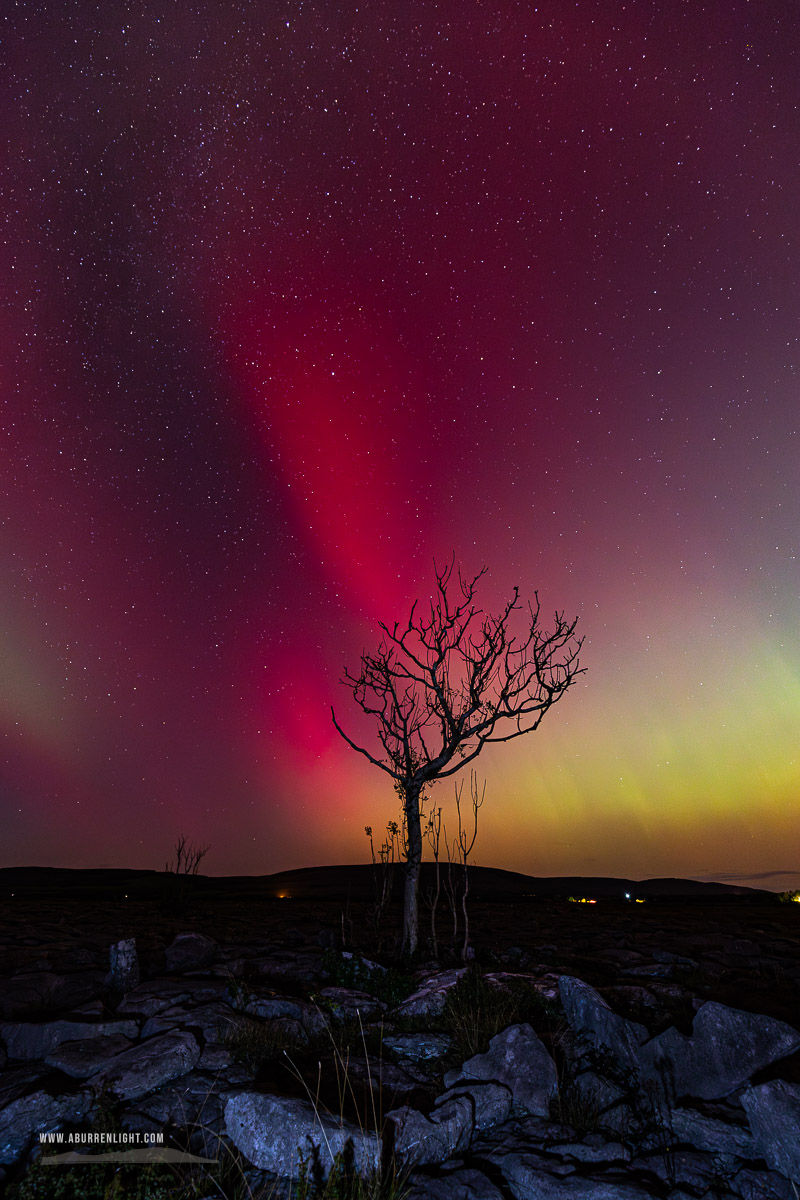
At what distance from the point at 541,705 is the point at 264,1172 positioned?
421 inches

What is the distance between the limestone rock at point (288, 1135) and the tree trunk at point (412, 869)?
757cm

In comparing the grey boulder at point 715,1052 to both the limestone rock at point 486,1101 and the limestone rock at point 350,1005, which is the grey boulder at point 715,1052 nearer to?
the limestone rock at point 486,1101

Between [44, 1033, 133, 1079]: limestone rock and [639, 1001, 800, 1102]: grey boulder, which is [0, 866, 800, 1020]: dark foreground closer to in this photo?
[639, 1001, 800, 1102]: grey boulder

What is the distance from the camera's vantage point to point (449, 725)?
14.0 metres

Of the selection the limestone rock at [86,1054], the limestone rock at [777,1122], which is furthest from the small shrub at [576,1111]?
the limestone rock at [86,1054]

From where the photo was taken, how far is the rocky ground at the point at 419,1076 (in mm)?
4555

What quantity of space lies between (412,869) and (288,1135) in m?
8.49

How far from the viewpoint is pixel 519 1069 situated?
229 inches

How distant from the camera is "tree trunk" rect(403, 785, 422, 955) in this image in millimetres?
12250

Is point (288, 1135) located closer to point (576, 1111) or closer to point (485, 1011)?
point (576, 1111)

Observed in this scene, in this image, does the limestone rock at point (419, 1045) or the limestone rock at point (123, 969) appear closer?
the limestone rock at point (419, 1045)

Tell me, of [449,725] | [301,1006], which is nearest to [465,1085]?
[301,1006]

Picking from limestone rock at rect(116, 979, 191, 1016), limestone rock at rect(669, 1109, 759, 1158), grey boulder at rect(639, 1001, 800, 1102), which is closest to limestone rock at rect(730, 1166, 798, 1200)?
limestone rock at rect(669, 1109, 759, 1158)

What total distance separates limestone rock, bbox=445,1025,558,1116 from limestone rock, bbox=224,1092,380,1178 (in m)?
1.71
